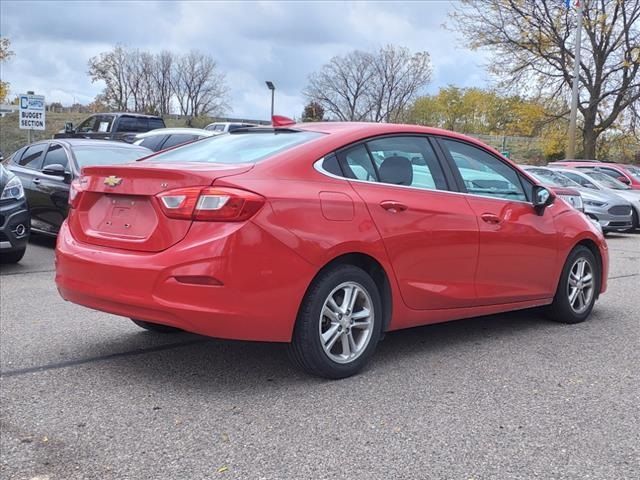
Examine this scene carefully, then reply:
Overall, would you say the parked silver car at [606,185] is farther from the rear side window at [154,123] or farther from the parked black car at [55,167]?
the rear side window at [154,123]

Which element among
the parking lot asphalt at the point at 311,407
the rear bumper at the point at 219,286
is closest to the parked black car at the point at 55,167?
the parking lot asphalt at the point at 311,407

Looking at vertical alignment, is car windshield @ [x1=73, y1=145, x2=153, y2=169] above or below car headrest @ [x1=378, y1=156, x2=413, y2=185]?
below

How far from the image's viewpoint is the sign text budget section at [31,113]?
18734mm

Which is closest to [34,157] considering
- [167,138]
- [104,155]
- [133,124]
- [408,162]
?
[104,155]

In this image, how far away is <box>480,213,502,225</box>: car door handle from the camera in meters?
5.03

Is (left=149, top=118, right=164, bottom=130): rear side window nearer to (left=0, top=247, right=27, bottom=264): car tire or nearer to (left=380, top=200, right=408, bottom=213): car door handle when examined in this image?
(left=0, top=247, right=27, bottom=264): car tire

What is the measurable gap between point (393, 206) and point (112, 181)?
1.68 meters

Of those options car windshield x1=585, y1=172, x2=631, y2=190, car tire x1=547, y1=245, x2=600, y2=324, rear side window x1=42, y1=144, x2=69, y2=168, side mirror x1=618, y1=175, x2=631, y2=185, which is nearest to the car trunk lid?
car tire x1=547, y1=245, x2=600, y2=324

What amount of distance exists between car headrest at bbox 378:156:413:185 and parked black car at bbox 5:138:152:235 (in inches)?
228

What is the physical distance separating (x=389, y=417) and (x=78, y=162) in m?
7.34

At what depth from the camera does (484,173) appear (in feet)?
17.4

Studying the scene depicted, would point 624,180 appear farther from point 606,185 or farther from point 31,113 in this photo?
point 31,113

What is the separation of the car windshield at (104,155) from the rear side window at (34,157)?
759 mm

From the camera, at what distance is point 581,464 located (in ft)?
10.4
